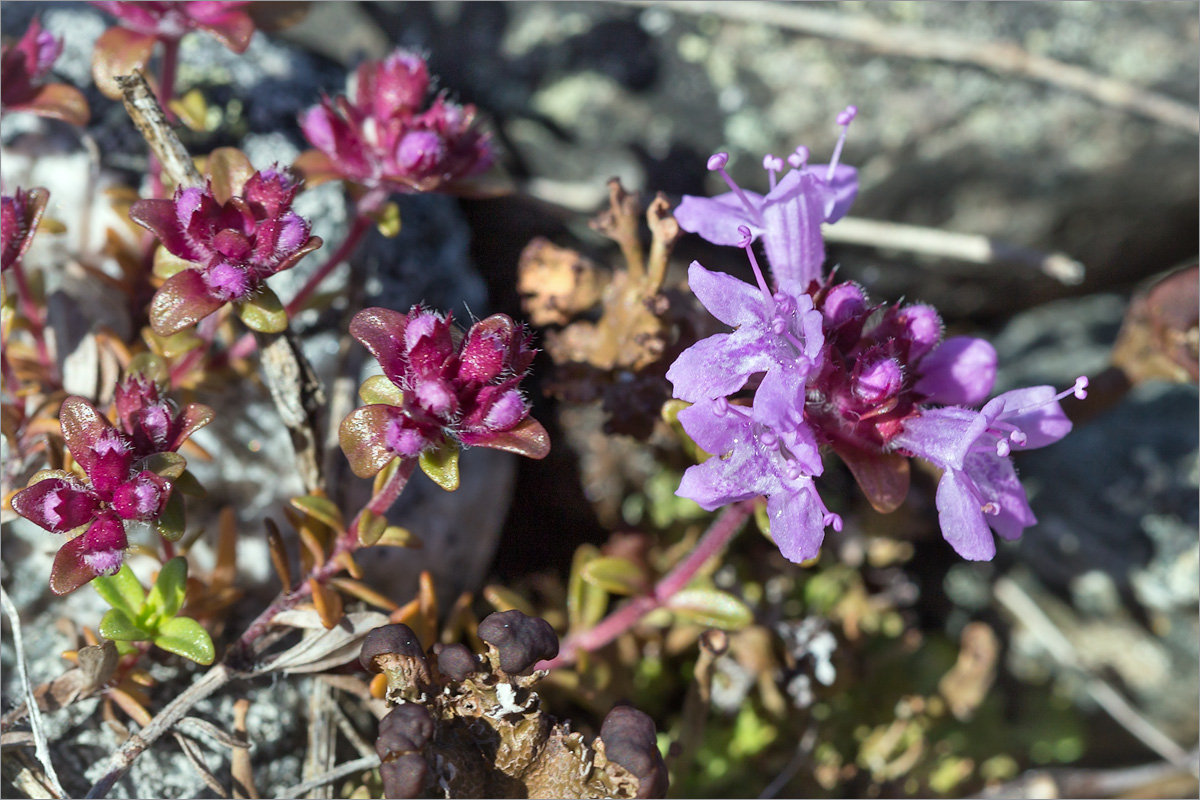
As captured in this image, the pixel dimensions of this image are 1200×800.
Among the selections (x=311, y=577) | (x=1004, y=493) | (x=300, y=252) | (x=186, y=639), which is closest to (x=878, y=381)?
(x=1004, y=493)

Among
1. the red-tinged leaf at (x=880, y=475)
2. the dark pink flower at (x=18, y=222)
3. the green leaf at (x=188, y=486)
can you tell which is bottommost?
the red-tinged leaf at (x=880, y=475)

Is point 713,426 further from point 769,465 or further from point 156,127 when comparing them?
point 156,127

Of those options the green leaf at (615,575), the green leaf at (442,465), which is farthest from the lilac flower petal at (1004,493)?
the green leaf at (442,465)

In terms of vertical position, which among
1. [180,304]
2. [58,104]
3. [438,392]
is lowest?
[438,392]

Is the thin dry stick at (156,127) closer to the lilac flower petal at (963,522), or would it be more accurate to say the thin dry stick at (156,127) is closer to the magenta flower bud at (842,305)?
the magenta flower bud at (842,305)

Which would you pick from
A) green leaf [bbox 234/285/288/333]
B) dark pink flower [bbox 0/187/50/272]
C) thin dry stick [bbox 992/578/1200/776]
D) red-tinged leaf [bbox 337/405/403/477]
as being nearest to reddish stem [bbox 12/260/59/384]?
dark pink flower [bbox 0/187/50/272]

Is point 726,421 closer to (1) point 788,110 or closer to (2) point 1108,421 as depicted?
(1) point 788,110
